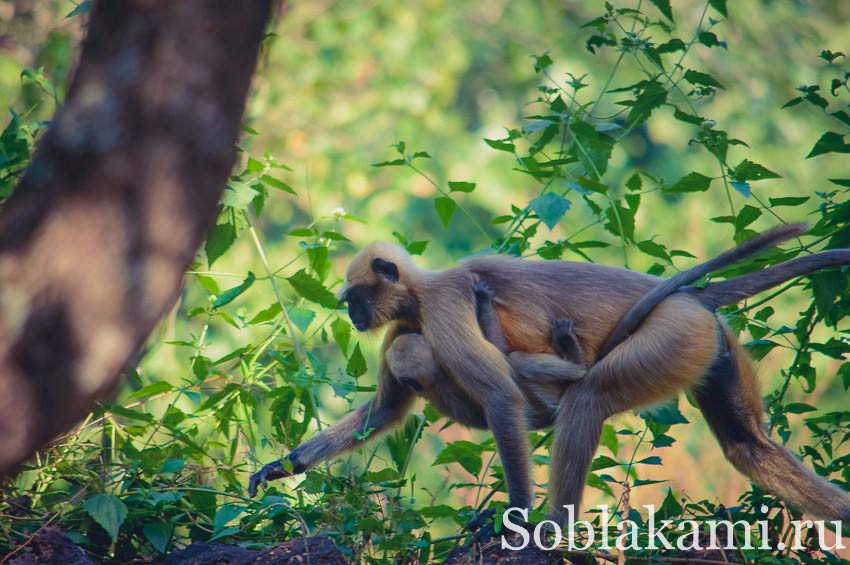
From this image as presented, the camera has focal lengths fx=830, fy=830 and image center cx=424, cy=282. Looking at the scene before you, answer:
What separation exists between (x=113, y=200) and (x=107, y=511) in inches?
68.7

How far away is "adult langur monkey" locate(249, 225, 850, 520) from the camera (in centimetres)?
295

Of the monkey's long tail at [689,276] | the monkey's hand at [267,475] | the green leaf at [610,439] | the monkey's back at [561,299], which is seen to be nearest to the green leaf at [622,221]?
the monkey's back at [561,299]

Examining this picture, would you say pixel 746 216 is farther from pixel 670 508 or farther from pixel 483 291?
pixel 670 508

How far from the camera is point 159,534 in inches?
110

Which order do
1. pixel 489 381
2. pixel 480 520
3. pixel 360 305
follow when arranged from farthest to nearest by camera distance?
pixel 360 305, pixel 489 381, pixel 480 520

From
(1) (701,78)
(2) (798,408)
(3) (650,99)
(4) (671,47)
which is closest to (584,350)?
(2) (798,408)

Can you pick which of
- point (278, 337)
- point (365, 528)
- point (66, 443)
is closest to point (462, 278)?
point (278, 337)

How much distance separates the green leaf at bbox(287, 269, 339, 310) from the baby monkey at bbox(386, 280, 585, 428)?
12.3 inches

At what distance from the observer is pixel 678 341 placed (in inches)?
116

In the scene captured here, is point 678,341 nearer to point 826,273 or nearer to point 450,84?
point 826,273

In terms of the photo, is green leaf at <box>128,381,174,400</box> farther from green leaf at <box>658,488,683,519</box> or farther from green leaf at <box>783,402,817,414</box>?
green leaf at <box>783,402,817,414</box>

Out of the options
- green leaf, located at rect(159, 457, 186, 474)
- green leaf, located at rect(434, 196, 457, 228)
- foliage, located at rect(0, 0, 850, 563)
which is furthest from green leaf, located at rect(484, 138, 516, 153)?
green leaf, located at rect(159, 457, 186, 474)

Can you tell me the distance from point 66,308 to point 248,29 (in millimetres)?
504

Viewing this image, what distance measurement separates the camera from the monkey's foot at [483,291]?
3369mm
